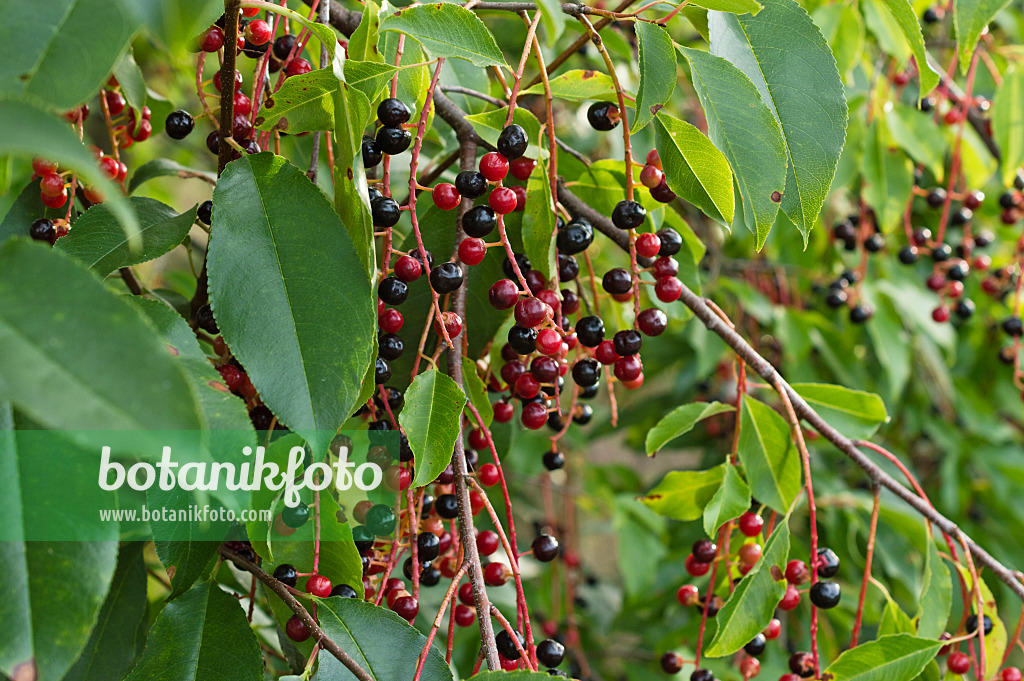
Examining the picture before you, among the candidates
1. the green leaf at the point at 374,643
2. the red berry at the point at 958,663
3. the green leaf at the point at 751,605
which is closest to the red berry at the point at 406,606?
the green leaf at the point at 374,643

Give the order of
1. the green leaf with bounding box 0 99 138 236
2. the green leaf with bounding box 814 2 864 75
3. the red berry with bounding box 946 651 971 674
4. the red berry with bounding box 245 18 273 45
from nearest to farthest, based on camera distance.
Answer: the green leaf with bounding box 0 99 138 236 < the red berry with bounding box 245 18 273 45 < the red berry with bounding box 946 651 971 674 < the green leaf with bounding box 814 2 864 75

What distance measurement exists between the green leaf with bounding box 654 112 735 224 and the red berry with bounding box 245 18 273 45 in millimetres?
309

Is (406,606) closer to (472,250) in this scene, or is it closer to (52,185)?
(472,250)

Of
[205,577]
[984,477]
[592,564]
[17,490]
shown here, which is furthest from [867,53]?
[592,564]

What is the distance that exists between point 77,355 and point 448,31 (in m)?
0.33

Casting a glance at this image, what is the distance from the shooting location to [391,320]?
0.66 m

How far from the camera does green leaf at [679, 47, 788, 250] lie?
1.96 feet

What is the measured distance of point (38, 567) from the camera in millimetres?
404

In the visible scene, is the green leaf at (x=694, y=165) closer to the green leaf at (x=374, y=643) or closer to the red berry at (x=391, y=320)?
the red berry at (x=391, y=320)

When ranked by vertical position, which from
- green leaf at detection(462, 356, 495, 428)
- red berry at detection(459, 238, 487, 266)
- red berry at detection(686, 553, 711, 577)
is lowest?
red berry at detection(686, 553, 711, 577)

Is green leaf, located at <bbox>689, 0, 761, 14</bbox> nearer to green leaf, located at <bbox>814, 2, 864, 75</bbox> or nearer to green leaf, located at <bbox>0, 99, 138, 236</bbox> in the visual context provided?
green leaf, located at <bbox>0, 99, 138, 236</bbox>

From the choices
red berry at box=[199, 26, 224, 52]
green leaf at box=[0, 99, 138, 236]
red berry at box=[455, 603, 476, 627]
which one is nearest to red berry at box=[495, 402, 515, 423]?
red berry at box=[455, 603, 476, 627]

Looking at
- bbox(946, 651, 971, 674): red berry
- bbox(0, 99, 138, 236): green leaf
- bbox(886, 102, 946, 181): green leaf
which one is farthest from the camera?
bbox(886, 102, 946, 181): green leaf

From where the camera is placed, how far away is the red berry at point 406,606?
63 centimetres
